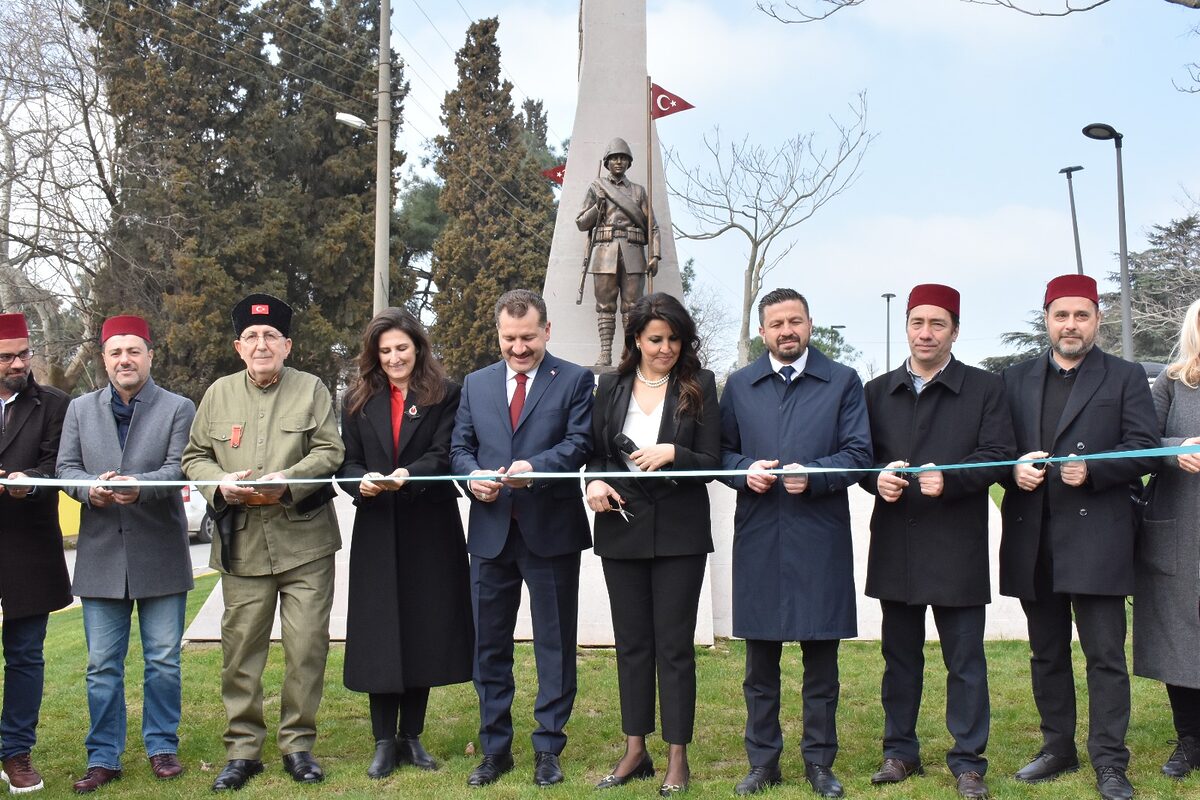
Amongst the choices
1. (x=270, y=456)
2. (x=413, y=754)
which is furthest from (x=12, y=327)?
(x=413, y=754)

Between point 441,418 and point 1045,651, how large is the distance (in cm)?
291

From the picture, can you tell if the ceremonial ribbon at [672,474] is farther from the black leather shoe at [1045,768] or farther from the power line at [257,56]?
the power line at [257,56]

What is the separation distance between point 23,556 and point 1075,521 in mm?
4680

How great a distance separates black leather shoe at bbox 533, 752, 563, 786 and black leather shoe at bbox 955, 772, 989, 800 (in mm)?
1679

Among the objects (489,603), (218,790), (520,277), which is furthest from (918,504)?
(520,277)

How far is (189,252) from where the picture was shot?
93.0 feet

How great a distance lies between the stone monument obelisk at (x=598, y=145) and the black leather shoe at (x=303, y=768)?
25.4 ft

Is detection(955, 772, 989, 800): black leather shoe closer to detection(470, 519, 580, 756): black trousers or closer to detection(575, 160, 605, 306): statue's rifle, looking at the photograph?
detection(470, 519, 580, 756): black trousers

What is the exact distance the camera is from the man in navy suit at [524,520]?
4828 millimetres

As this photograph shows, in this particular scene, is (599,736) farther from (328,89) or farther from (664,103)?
(328,89)

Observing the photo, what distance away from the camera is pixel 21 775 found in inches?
192

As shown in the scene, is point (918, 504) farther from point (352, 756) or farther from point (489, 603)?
point (352, 756)

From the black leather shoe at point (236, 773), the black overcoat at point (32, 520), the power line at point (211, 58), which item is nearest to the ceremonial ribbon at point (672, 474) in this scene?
the black overcoat at point (32, 520)

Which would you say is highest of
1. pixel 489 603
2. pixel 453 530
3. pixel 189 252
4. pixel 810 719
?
pixel 189 252
